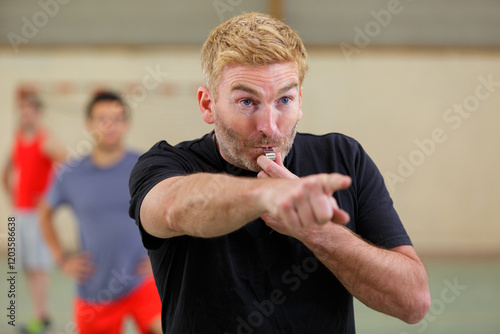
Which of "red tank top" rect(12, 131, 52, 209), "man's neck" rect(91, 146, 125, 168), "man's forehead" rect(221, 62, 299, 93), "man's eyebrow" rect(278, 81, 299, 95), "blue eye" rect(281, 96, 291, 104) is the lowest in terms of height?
"blue eye" rect(281, 96, 291, 104)

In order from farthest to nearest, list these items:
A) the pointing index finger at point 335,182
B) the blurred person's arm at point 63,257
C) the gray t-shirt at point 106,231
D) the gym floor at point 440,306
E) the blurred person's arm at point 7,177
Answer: the blurred person's arm at point 7,177 < the gym floor at point 440,306 < the blurred person's arm at point 63,257 < the gray t-shirt at point 106,231 < the pointing index finger at point 335,182

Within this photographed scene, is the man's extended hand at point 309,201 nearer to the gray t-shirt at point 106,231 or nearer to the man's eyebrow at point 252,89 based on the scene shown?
the man's eyebrow at point 252,89

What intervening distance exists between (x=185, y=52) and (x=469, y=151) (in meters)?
4.77

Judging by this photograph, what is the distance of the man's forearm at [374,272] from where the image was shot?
66.9 inches

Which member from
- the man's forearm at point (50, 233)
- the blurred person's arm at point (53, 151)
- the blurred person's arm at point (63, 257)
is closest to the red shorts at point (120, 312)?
the blurred person's arm at point (63, 257)

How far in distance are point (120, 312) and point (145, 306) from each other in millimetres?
190

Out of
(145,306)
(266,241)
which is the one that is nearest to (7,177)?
(145,306)

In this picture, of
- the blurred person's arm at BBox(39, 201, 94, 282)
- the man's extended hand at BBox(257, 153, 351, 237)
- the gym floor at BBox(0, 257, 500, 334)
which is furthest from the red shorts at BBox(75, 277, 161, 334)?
the man's extended hand at BBox(257, 153, 351, 237)

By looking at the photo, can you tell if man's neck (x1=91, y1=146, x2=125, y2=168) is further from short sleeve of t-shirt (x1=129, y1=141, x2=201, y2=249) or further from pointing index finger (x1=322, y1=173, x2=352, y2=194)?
pointing index finger (x1=322, y1=173, x2=352, y2=194)

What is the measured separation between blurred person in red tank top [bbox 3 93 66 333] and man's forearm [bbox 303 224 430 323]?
4345mm

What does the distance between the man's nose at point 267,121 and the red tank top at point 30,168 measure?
4.32 meters

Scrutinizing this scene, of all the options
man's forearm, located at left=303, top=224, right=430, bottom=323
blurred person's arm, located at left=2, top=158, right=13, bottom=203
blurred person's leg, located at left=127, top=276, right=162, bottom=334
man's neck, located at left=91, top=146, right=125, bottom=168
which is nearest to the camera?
man's forearm, located at left=303, top=224, right=430, bottom=323

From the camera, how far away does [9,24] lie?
8438mm

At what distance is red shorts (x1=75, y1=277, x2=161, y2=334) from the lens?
4113 mm
